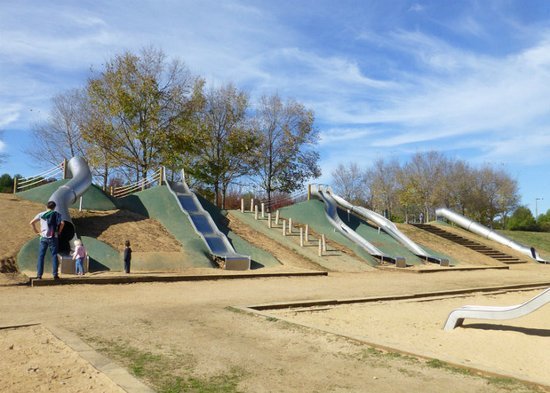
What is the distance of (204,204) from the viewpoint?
24797 mm

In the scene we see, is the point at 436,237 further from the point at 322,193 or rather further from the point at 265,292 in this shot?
the point at 265,292

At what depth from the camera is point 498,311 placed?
7.91 m

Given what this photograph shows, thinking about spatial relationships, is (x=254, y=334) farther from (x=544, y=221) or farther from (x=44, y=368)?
(x=544, y=221)

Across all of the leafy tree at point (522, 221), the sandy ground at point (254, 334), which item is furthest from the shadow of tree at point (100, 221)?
the leafy tree at point (522, 221)

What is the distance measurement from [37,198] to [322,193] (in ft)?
55.6

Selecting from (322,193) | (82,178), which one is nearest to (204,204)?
(82,178)

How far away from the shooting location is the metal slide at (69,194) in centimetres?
1463

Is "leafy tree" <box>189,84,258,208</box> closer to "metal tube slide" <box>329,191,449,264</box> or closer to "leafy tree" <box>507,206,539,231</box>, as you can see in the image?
"metal tube slide" <box>329,191,449,264</box>

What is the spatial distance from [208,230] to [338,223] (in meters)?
10.2

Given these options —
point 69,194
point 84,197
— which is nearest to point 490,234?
point 84,197

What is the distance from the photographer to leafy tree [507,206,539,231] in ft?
193

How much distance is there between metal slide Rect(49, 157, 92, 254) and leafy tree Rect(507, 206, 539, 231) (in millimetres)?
53165

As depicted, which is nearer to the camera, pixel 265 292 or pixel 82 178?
pixel 265 292

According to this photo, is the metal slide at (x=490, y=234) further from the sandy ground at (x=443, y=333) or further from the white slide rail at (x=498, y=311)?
the white slide rail at (x=498, y=311)
